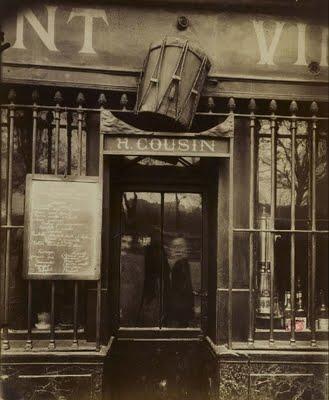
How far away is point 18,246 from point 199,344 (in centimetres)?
235

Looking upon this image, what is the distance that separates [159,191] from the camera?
5.75 m

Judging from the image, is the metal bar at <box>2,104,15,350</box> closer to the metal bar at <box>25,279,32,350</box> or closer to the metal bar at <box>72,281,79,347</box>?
the metal bar at <box>25,279,32,350</box>

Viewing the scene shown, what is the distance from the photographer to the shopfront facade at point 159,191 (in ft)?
16.2

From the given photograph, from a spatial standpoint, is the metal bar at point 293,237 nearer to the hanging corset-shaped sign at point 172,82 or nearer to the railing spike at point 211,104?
the railing spike at point 211,104

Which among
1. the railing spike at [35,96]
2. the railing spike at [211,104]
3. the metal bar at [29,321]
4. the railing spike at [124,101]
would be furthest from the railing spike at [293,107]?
the metal bar at [29,321]

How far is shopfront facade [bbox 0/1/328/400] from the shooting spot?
495cm

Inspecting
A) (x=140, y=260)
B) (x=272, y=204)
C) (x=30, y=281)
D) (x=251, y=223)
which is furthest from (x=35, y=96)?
(x=272, y=204)

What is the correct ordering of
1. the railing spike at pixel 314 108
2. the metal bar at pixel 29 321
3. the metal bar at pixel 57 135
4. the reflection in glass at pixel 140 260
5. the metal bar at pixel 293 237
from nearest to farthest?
the metal bar at pixel 29 321 → the metal bar at pixel 57 135 → the metal bar at pixel 293 237 → the railing spike at pixel 314 108 → the reflection in glass at pixel 140 260

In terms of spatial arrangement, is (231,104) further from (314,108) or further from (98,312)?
(98,312)

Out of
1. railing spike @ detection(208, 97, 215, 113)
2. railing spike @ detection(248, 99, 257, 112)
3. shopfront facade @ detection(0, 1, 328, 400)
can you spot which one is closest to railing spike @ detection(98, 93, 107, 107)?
shopfront facade @ detection(0, 1, 328, 400)

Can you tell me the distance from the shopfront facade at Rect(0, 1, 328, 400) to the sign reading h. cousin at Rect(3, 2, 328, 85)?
15mm

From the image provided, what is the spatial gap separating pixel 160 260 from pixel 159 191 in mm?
813

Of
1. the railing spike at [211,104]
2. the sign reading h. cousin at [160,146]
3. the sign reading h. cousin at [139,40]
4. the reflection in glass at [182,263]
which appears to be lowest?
the reflection in glass at [182,263]

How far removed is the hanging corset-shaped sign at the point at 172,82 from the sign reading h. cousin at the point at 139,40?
0.77 feet
